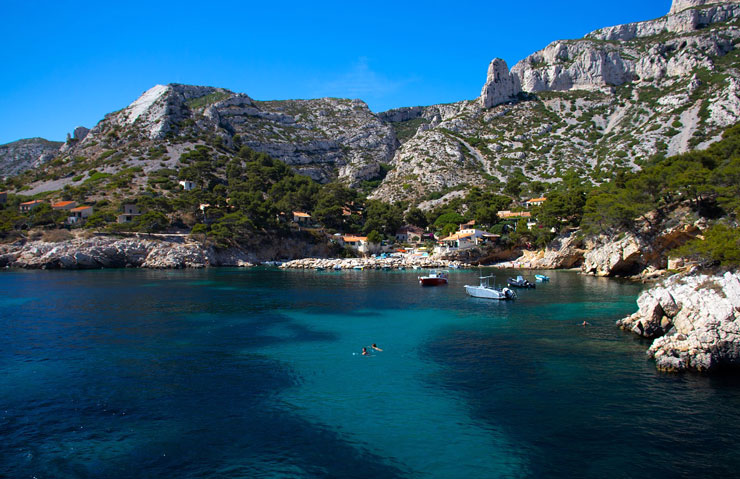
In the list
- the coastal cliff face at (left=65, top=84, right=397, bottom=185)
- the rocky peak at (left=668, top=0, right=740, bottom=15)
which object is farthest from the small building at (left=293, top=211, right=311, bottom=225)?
the rocky peak at (left=668, top=0, right=740, bottom=15)

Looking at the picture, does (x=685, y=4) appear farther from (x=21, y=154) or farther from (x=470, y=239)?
(x=21, y=154)

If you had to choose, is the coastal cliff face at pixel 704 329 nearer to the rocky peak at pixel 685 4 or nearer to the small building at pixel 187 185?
the small building at pixel 187 185

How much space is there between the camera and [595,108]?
11631cm

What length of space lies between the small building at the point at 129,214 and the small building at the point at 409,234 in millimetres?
50574

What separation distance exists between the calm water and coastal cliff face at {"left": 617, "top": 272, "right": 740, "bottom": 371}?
0.82m

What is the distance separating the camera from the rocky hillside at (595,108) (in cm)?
9306

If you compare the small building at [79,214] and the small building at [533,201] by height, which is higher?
the small building at [533,201]

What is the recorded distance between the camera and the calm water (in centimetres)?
1009

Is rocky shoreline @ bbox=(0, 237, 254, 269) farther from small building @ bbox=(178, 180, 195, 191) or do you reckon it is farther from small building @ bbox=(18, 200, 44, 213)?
small building @ bbox=(178, 180, 195, 191)

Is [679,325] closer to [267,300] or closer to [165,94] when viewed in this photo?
[267,300]

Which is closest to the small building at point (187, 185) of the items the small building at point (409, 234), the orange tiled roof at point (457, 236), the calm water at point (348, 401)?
the small building at point (409, 234)

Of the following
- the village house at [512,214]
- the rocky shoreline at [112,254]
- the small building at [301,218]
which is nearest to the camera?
the rocky shoreline at [112,254]

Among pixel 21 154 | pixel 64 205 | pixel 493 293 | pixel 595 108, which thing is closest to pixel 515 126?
pixel 595 108

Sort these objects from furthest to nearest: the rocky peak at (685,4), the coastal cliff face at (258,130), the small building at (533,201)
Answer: the rocky peak at (685,4)
the coastal cliff face at (258,130)
the small building at (533,201)
